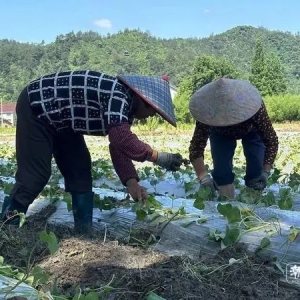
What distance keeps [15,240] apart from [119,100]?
857mm

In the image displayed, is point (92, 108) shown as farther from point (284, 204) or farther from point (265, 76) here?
point (265, 76)

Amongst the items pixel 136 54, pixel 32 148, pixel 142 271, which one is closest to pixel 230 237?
pixel 142 271

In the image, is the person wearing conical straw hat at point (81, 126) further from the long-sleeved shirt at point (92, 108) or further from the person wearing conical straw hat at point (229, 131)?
the person wearing conical straw hat at point (229, 131)

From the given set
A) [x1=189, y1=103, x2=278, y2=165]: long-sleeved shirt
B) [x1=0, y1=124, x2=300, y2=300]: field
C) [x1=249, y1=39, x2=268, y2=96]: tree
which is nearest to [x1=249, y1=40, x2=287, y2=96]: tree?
[x1=249, y1=39, x2=268, y2=96]: tree

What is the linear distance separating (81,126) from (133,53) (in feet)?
233

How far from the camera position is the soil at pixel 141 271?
2045mm

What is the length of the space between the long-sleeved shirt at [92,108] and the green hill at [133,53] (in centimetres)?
5896

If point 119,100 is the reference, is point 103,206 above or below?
below

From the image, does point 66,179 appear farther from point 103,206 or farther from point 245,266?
point 245,266

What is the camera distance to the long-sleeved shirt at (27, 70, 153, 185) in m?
2.75

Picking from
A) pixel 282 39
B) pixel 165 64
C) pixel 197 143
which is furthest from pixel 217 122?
pixel 282 39

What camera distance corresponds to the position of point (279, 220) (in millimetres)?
2885

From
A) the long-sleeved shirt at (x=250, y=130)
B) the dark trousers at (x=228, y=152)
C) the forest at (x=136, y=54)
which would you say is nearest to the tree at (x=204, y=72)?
the forest at (x=136, y=54)

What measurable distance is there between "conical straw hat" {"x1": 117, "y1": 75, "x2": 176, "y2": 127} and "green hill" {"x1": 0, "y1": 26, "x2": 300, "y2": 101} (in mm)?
59051
